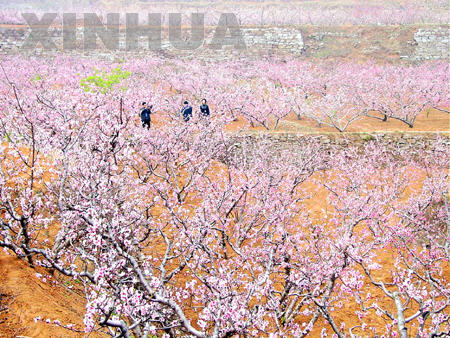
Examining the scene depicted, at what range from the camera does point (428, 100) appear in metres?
23.5

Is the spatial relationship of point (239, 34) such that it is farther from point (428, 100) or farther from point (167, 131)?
point (167, 131)

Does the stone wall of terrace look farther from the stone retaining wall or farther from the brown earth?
the brown earth

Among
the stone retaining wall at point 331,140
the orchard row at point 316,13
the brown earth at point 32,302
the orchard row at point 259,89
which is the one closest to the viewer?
the brown earth at point 32,302

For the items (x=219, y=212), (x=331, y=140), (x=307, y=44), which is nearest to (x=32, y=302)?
(x=219, y=212)

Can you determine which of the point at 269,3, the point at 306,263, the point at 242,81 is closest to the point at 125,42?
the point at 242,81

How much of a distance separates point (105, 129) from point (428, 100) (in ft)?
73.1

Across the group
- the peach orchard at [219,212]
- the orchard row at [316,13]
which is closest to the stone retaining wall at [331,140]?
the peach orchard at [219,212]

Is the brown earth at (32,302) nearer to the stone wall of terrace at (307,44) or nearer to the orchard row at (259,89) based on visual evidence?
the orchard row at (259,89)

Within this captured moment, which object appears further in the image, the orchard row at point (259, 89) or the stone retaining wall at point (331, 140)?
the orchard row at point (259, 89)

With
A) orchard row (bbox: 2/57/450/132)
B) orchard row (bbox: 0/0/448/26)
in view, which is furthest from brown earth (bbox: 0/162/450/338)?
orchard row (bbox: 0/0/448/26)

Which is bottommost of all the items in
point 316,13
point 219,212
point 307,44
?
point 219,212

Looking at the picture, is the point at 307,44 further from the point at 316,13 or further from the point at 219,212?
the point at 219,212

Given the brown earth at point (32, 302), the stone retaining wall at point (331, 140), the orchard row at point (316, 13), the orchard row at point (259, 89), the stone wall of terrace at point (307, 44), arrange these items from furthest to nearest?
the orchard row at point (316, 13), the stone wall of terrace at point (307, 44), the orchard row at point (259, 89), the stone retaining wall at point (331, 140), the brown earth at point (32, 302)

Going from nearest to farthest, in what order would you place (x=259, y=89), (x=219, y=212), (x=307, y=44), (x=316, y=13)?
(x=219, y=212) → (x=259, y=89) → (x=307, y=44) → (x=316, y=13)
